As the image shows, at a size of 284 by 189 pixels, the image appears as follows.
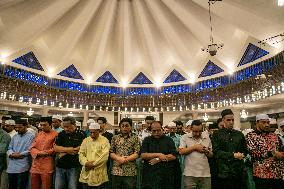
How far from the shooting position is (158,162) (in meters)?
4.41

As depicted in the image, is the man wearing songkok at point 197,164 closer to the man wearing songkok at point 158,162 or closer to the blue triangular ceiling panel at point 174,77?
the man wearing songkok at point 158,162

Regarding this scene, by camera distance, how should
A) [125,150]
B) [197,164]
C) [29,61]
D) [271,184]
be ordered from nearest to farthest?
1. [271,184]
2. [197,164]
3. [125,150]
4. [29,61]

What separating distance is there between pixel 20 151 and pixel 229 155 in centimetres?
437

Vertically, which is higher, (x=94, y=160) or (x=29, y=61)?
(x=29, y=61)

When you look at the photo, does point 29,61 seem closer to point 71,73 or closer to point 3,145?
point 71,73

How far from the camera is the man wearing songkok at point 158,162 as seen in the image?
14.3 feet

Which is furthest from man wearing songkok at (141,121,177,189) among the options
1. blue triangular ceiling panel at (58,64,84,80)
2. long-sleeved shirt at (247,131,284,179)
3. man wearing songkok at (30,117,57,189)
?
blue triangular ceiling panel at (58,64,84,80)

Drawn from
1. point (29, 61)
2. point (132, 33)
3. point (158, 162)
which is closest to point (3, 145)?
point (158, 162)

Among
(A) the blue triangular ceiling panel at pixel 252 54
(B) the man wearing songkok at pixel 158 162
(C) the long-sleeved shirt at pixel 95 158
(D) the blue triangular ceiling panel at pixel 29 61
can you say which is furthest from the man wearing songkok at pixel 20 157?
(A) the blue triangular ceiling panel at pixel 252 54

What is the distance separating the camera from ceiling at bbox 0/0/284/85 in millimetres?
17031

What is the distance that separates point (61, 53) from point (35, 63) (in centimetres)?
239

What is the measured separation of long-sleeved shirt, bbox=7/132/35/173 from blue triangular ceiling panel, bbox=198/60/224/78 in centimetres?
1892

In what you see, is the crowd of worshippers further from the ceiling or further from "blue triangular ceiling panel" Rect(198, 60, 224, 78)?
"blue triangular ceiling panel" Rect(198, 60, 224, 78)

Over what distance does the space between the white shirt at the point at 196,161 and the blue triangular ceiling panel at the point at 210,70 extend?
1813 cm
